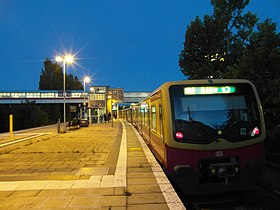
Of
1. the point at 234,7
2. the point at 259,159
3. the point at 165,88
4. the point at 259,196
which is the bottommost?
the point at 259,196

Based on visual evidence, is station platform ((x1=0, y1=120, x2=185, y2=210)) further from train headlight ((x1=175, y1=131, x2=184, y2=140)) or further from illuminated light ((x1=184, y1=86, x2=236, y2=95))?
illuminated light ((x1=184, y1=86, x2=236, y2=95))

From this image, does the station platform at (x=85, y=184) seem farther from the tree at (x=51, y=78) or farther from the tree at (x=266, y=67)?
the tree at (x=51, y=78)

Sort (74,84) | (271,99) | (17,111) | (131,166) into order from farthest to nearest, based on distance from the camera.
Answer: (74,84), (17,111), (271,99), (131,166)

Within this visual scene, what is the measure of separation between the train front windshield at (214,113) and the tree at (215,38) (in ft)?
43.8

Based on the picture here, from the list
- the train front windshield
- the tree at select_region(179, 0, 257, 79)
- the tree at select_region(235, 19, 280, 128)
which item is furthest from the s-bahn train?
the tree at select_region(179, 0, 257, 79)

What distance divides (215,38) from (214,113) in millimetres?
15720

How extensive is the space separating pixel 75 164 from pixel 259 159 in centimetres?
493

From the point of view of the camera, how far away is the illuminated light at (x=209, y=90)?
244 inches

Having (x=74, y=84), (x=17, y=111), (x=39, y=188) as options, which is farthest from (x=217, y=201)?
(x=74, y=84)

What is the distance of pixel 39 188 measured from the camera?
5.38m

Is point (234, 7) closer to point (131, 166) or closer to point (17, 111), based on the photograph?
point (131, 166)

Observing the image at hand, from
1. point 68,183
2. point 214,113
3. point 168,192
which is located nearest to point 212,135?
point 214,113

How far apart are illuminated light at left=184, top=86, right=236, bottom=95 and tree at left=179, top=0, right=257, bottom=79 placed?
1333 centimetres

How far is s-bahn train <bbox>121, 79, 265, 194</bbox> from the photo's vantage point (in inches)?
223
